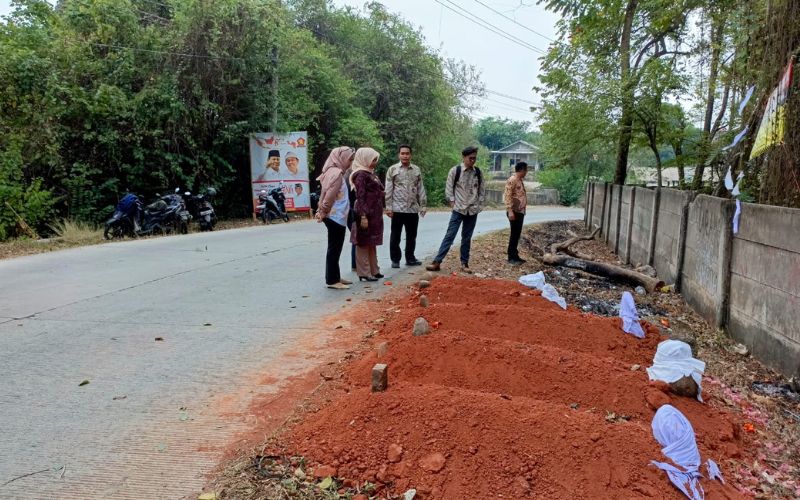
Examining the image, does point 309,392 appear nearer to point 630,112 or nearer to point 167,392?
point 167,392

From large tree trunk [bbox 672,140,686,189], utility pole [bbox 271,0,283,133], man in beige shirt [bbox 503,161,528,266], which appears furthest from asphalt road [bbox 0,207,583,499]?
utility pole [bbox 271,0,283,133]

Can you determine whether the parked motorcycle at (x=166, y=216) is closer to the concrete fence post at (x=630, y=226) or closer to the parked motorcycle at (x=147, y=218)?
the parked motorcycle at (x=147, y=218)

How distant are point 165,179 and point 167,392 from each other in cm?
1300

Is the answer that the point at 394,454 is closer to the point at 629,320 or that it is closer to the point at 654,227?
the point at 629,320

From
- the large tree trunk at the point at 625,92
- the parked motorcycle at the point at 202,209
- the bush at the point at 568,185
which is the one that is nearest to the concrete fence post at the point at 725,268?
the large tree trunk at the point at 625,92

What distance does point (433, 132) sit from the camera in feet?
91.4

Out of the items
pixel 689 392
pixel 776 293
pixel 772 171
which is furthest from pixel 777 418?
pixel 772 171

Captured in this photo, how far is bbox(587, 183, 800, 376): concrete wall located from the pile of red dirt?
4.11 feet

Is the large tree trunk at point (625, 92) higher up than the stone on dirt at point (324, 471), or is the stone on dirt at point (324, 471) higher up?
the large tree trunk at point (625, 92)

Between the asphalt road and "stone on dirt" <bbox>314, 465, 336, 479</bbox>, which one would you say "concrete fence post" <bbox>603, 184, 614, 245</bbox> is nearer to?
the asphalt road

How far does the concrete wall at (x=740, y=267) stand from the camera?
15.2 ft

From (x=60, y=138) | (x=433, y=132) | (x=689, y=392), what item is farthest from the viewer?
(x=433, y=132)

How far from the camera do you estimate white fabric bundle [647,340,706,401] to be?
3832 mm

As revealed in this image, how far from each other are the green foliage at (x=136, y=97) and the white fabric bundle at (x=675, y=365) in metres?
13.6
